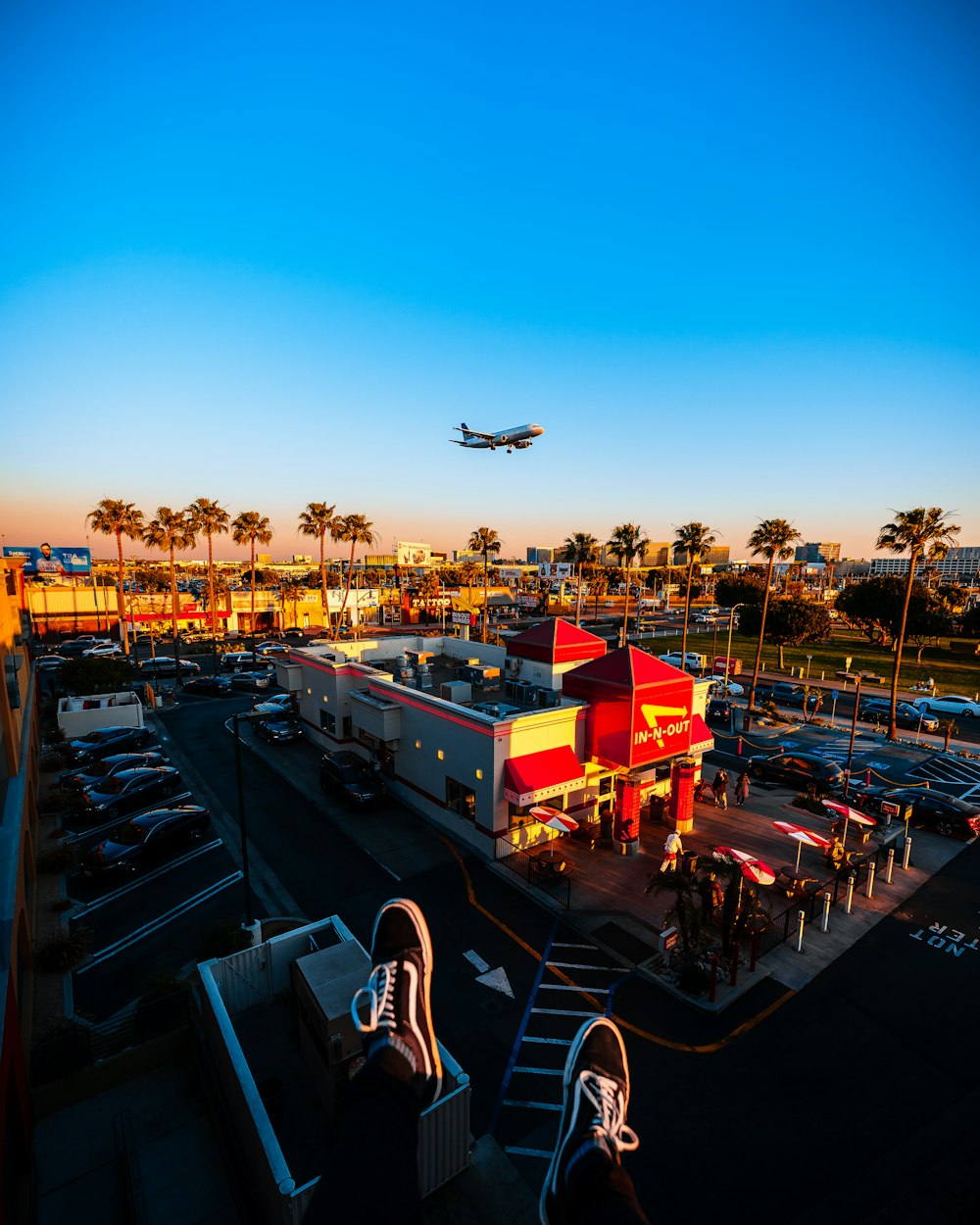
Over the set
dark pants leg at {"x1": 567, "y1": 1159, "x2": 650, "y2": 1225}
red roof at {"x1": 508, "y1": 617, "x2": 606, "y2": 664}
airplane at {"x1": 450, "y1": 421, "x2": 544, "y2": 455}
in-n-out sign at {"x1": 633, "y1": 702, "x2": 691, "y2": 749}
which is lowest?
in-n-out sign at {"x1": 633, "y1": 702, "x2": 691, "y2": 749}

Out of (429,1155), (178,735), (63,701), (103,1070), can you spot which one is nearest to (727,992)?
(429,1155)

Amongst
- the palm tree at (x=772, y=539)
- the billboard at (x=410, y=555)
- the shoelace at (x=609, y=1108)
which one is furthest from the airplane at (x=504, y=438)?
the billboard at (x=410, y=555)

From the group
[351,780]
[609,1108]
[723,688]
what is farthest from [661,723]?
[723,688]

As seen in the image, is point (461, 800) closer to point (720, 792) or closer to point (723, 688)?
point (720, 792)

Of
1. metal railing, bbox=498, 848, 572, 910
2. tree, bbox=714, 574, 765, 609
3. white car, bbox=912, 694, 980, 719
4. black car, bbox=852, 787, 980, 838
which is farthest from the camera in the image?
tree, bbox=714, 574, 765, 609

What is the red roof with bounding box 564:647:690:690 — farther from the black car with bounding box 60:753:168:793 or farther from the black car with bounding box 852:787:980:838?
the black car with bounding box 60:753:168:793

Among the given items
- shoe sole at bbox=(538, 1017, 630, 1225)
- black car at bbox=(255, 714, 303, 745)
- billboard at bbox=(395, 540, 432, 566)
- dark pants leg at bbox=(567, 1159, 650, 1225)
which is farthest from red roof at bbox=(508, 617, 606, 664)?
billboard at bbox=(395, 540, 432, 566)

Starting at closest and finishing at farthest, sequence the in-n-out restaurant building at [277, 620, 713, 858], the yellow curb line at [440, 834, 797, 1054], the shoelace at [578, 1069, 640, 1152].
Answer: the shoelace at [578, 1069, 640, 1152]
the yellow curb line at [440, 834, 797, 1054]
the in-n-out restaurant building at [277, 620, 713, 858]

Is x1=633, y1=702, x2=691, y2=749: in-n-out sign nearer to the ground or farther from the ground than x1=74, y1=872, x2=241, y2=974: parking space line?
farther from the ground
